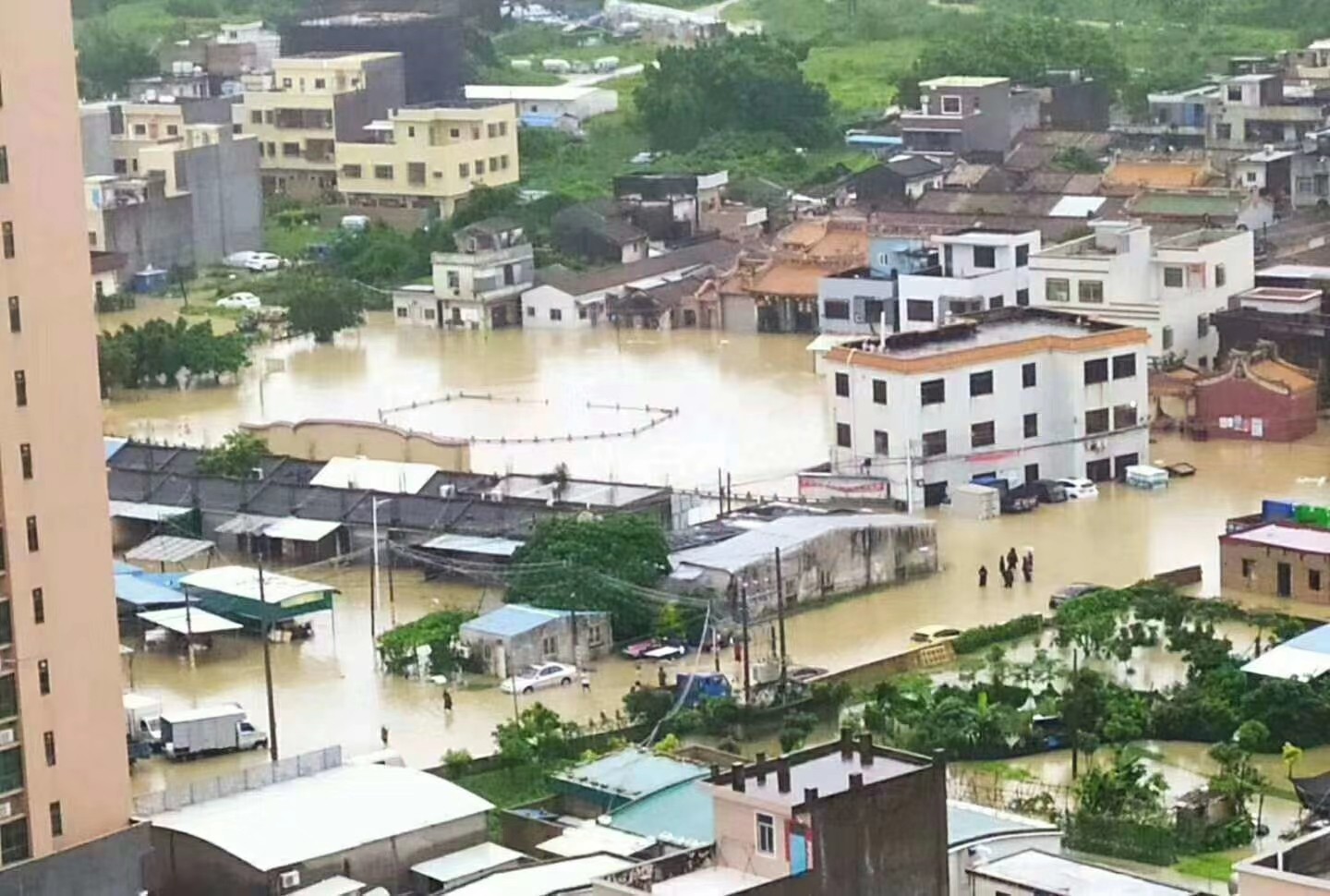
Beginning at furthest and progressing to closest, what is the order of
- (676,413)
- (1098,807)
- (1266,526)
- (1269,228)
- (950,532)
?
(1269,228)
(676,413)
(950,532)
(1266,526)
(1098,807)

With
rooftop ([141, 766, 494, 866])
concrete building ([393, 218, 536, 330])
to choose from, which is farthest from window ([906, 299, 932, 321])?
rooftop ([141, 766, 494, 866])

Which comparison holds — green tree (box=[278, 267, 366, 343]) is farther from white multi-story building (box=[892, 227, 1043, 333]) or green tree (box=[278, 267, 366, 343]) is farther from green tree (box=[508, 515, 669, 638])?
green tree (box=[508, 515, 669, 638])

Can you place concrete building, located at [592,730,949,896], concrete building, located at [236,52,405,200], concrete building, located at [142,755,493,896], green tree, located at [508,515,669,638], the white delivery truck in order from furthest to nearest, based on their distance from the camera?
concrete building, located at [236,52,405,200] → green tree, located at [508,515,669,638] → the white delivery truck → concrete building, located at [142,755,493,896] → concrete building, located at [592,730,949,896]

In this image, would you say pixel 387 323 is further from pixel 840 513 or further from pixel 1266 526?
pixel 1266 526

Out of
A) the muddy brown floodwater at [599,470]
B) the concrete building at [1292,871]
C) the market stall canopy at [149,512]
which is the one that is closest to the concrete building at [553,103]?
the muddy brown floodwater at [599,470]

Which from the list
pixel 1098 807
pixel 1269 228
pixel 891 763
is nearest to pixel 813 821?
pixel 891 763

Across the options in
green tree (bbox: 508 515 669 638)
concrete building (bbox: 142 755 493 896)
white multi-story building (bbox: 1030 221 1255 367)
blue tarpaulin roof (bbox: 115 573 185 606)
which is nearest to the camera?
concrete building (bbox: 142 755 493 896)

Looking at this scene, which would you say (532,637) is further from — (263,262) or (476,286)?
(263,262)

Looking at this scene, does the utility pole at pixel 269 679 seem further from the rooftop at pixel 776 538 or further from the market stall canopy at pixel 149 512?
the market stall canopy at pixel 149 512
